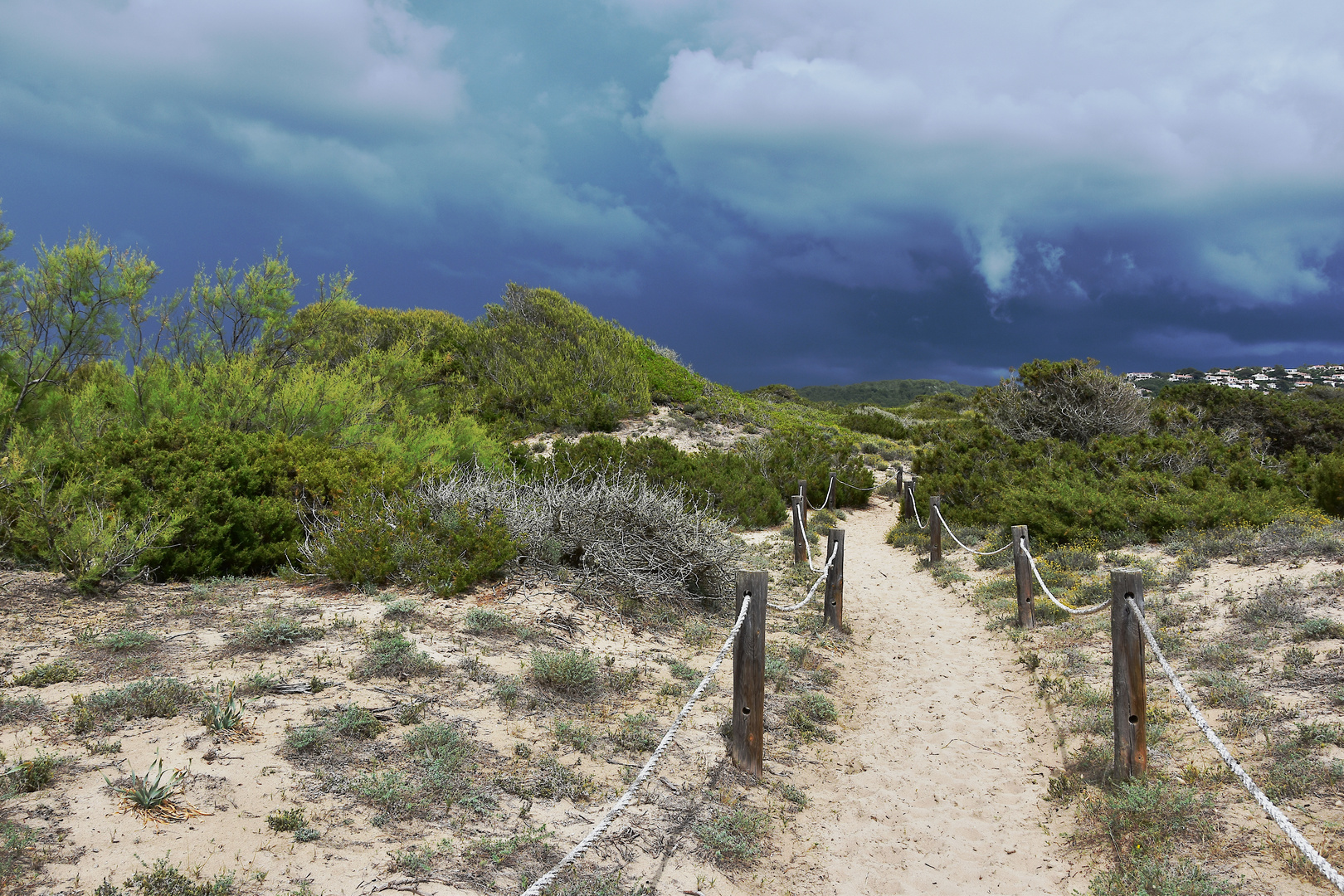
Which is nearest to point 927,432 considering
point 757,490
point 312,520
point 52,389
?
point 757,490

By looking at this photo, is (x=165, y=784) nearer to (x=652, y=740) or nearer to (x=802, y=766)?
(x=652, y=740)

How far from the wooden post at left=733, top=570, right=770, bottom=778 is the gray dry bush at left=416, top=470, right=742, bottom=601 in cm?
294

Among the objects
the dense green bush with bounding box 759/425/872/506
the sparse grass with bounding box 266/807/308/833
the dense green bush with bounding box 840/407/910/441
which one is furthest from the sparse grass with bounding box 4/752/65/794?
the dense green bush with bounding box 840/407/910/441

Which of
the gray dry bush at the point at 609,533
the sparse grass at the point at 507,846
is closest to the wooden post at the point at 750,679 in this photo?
the sparse grass at the point at 507,846

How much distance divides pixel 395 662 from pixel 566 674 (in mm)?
1256

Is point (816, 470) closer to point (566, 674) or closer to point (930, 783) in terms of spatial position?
point (930, 783)

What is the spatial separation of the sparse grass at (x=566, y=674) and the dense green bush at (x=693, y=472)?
7.79 meters

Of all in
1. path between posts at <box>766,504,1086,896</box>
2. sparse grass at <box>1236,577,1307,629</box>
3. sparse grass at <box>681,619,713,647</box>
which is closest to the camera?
path between posts at <box>766,504,1086,896</box>

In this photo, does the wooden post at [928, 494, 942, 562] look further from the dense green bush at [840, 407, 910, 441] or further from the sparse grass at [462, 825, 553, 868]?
the dense green bush at [840, 407, 910, 441]

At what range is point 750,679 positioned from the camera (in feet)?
14.3

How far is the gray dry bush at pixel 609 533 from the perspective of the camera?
739 centimetres

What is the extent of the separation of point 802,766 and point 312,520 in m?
6.28

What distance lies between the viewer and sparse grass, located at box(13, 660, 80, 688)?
14.1ft

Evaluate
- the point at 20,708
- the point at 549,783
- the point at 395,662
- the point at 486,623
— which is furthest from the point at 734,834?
the point at 20,708
